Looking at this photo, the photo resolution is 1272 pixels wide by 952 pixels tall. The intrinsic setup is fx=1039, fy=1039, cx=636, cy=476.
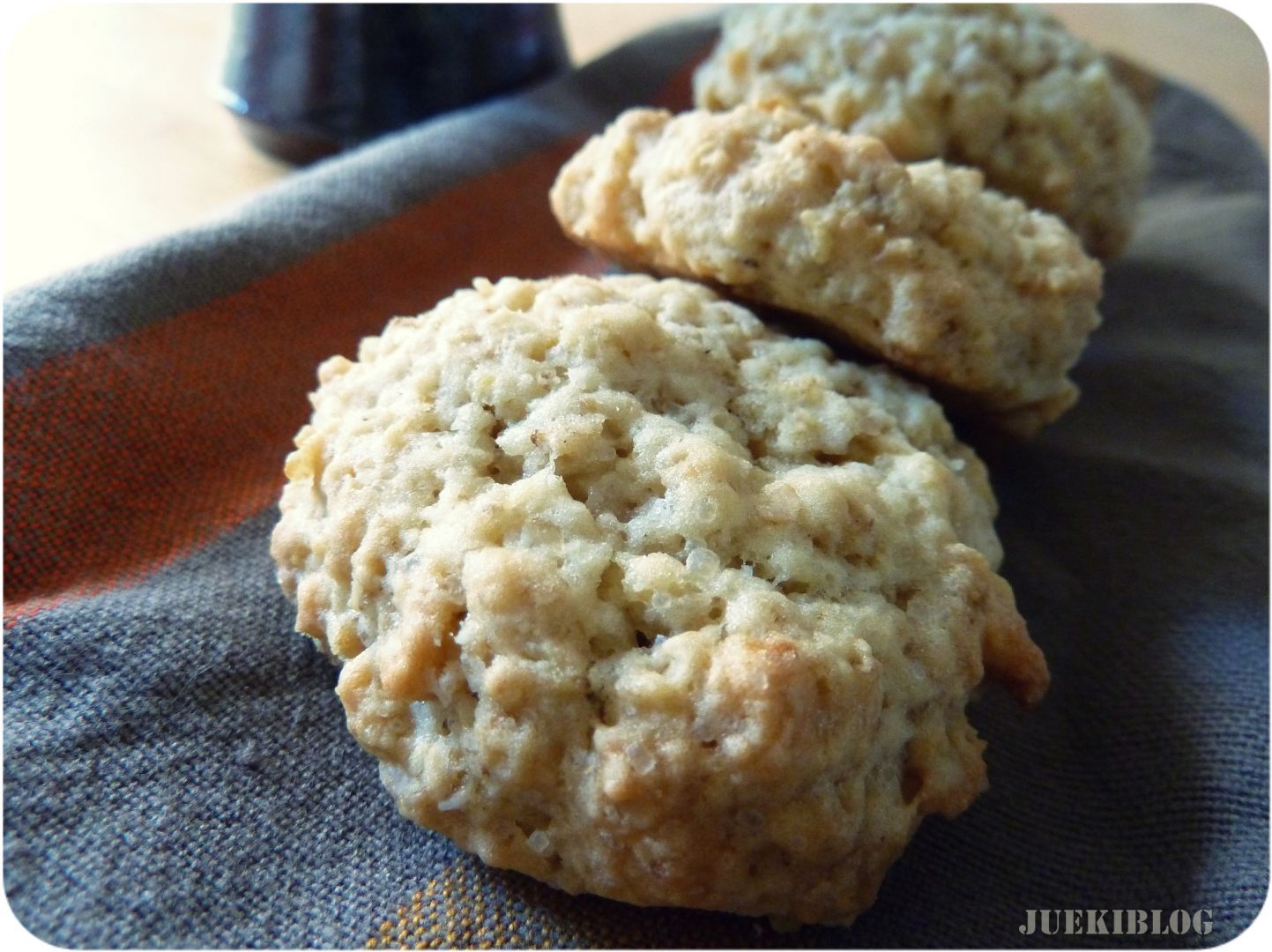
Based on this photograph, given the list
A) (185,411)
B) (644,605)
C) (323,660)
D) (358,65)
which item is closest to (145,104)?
(358,65)

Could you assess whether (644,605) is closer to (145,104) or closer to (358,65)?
(358,65)

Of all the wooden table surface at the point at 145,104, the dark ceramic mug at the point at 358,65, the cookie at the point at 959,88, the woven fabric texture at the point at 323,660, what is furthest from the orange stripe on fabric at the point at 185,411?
the cookie at the point at 959,88

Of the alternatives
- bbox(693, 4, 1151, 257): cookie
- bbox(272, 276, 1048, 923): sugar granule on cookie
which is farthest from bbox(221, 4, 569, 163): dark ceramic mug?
bbox(272, 276, 1048, 923): sugar granule on cookie

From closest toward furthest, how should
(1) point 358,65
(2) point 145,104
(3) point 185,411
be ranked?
(3) point 185,411 → (1) point 358,65 → (2) point 145,104

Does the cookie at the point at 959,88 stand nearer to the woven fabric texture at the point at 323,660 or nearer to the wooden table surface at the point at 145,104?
the woven fabric texture at the point at 323,660

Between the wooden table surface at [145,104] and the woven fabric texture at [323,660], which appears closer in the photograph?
the woven fabric texture at [323,660]

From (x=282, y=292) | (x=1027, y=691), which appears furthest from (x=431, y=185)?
(x=1027, y=691)

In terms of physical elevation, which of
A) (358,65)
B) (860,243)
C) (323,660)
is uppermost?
(860,243)
